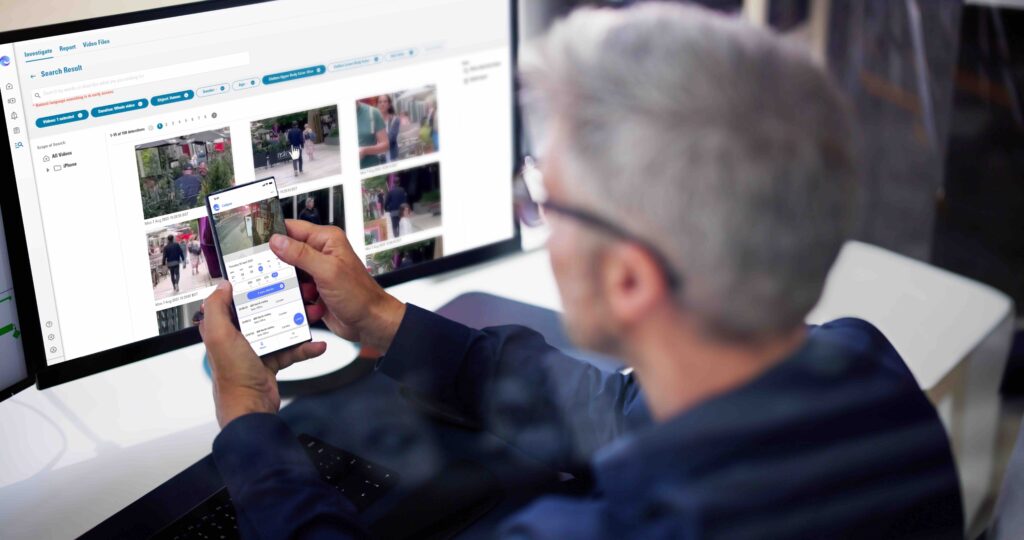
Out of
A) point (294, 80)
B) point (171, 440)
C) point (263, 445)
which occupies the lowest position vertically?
point (171, 440)

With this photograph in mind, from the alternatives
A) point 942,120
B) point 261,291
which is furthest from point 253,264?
point 942,120

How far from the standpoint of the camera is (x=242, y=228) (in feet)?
2.87

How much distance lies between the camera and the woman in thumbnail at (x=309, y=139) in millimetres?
965

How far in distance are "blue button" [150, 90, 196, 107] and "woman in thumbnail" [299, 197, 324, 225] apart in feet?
0.46

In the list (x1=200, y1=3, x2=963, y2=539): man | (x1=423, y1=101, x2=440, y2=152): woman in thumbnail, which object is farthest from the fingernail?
(x1=200, y1=3, x2=963, y2=539): man

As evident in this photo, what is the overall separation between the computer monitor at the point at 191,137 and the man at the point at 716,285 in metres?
0.41

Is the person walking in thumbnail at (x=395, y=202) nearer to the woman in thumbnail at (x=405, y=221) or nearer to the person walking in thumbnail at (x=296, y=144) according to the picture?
the woman in thumbnail at (x=405, y=221)

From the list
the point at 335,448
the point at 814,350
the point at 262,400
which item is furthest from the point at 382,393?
the point at 814,350

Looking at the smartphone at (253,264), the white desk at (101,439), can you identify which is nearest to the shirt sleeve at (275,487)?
the smartphone at (253,264)

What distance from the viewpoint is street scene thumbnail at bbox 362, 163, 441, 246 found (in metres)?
1.02

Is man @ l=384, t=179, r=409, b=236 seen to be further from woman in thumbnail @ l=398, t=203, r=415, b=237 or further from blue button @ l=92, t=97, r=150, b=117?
blue button @ l=92, t=97, r=150, b=117

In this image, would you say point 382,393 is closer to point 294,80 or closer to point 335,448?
point 335,448

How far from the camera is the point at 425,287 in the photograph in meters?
1.19

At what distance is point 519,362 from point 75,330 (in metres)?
0.41
